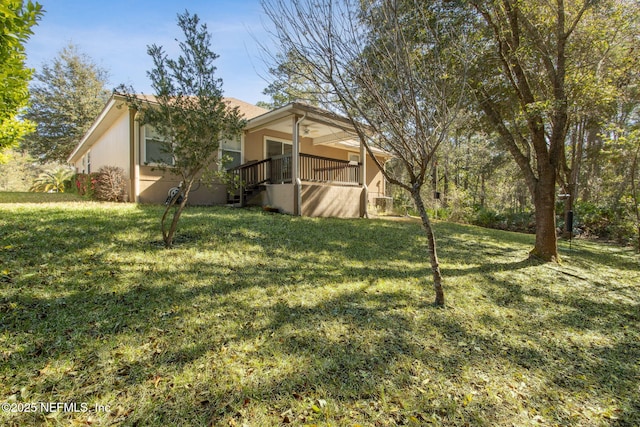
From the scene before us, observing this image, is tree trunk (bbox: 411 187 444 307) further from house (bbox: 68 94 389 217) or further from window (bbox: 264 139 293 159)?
window (bbox: 264 139 293 159)

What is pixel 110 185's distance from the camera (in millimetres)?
8211

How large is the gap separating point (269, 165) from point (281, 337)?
7717mm

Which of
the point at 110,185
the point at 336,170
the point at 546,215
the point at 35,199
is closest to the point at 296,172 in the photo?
the point at 336,170

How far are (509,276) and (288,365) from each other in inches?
183

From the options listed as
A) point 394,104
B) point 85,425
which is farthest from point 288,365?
point 394,104

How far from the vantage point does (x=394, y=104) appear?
337 centimetres

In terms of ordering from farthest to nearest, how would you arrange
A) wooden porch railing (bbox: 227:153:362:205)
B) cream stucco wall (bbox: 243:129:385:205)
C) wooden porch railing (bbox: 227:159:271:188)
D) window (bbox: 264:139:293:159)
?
window (bbox: 264:139:293:159)
cream stucco wall (bbox: 243:129:385:205)
wooden porch railing (bbox: 227:159:271:188)
wooden porch railing (bbox: 227:153:362:205)

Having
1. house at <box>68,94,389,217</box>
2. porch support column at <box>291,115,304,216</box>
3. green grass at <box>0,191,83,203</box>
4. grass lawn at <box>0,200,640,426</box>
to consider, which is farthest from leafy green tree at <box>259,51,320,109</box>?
green grass at <box>0,191,83,203</box>

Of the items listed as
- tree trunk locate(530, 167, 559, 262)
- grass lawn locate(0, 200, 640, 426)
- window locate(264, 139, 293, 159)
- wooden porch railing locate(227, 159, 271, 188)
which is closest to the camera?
grass lawn locate(0, 200, 640, 426)

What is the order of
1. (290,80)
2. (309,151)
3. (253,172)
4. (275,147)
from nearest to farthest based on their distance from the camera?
(290,80)
(253,172)
(275,147)
(309,151)

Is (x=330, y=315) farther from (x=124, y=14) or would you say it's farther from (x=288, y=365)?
(x=124, y=14)

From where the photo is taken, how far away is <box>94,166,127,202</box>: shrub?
8.19 metres

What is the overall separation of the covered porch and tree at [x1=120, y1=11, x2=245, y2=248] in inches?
143

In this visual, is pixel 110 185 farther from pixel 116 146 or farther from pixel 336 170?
pixel 336 170
